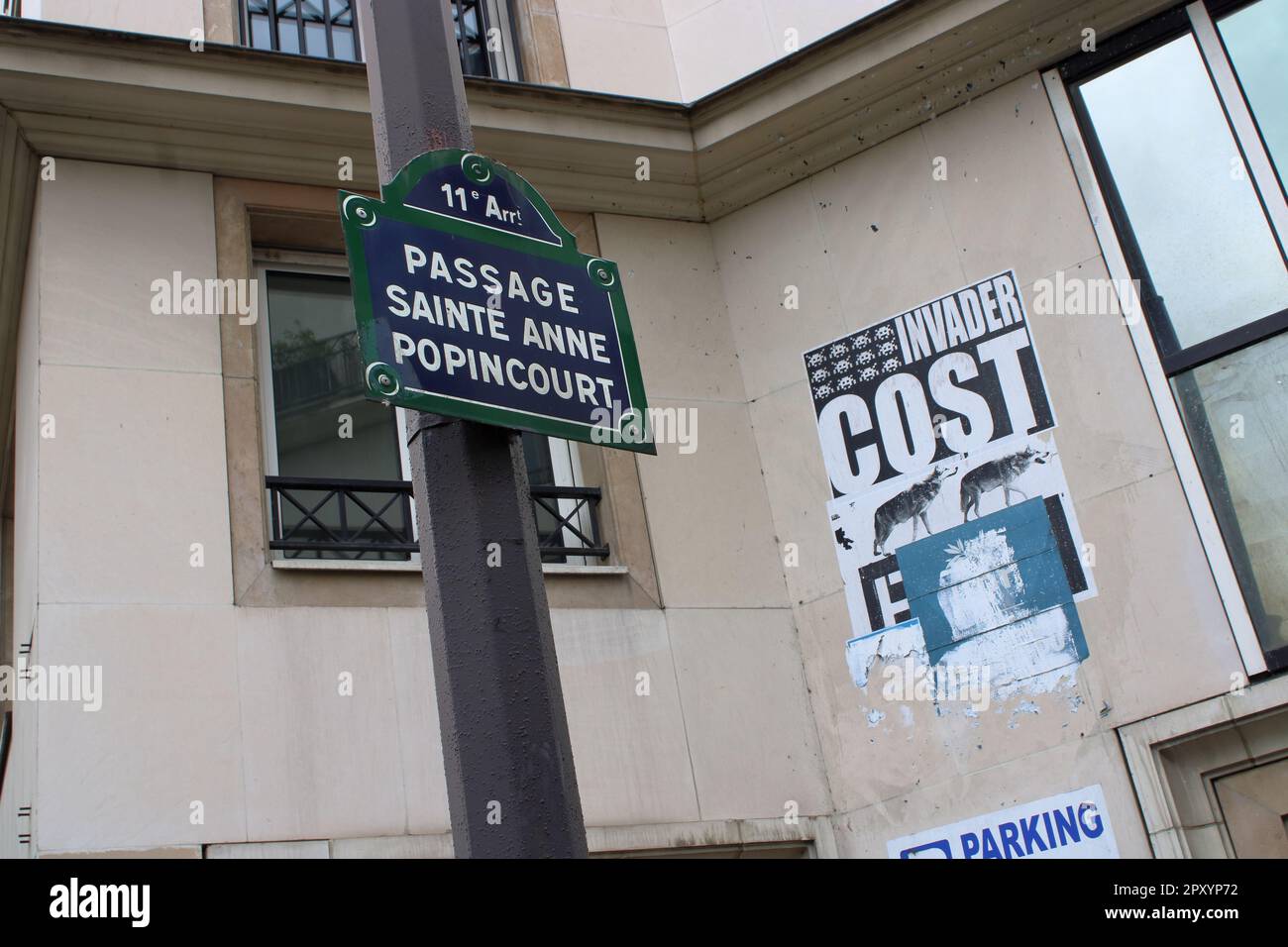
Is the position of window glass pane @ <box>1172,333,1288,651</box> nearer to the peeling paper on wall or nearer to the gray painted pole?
the peeling paper on wall

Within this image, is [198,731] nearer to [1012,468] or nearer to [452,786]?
[452,786]

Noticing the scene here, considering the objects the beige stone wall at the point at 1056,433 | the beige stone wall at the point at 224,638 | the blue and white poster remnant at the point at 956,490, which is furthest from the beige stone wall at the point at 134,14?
the blue and white poster remnant at the point at 956,490

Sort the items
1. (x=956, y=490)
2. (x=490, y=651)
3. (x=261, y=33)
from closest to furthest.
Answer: (x=490, y=651), (x=956, y=490), (x=261, y=33)

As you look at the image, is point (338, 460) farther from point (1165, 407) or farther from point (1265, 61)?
point (1265, 61)

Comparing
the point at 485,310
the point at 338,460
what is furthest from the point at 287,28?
the point at 485,310

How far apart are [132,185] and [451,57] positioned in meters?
4.29

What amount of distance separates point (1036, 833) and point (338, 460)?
4.15 meters

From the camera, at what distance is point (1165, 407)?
749 centimetres

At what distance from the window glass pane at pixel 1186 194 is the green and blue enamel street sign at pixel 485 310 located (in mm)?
4435

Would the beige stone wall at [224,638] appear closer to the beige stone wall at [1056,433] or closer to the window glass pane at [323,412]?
the beige stone wall at [1056,433]

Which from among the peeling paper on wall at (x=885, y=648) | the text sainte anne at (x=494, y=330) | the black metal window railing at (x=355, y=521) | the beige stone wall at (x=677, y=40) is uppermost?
the beige stone wall at (x=677, y=40)

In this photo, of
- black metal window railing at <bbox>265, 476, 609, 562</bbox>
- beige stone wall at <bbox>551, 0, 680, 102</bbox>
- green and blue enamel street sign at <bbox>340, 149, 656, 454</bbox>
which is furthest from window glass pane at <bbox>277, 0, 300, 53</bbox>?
green and blue enamel street sign at <bbox>340, 149, 656, 454</bbox>

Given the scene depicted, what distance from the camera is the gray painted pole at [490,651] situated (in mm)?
3248

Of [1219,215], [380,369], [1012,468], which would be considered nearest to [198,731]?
[380,369]
